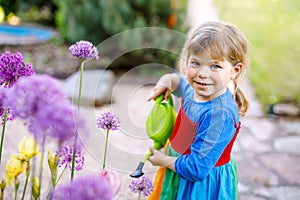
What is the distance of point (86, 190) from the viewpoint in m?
0.66

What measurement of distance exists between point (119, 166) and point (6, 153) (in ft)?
5.02

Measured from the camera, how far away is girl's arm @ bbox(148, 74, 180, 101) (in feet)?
5.05

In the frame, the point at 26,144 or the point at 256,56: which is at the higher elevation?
the point at 256,56

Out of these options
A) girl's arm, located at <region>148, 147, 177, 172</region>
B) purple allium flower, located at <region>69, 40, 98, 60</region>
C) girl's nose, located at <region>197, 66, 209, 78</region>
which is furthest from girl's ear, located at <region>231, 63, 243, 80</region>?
→ purple allium flower, located at <region>69, 40, 98, 60</region>

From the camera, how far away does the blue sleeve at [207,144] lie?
133 cm

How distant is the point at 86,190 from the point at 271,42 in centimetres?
571

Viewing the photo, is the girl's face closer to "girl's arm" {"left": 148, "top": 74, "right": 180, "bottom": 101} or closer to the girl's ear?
the girl's ear

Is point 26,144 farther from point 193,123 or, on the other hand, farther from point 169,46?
point 169,46

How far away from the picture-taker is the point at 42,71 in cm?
503

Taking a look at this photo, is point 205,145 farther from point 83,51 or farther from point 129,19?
point 129,19

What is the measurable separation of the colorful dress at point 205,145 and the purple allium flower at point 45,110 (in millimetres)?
641

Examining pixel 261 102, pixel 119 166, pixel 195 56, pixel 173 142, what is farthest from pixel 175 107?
pixel 261 102

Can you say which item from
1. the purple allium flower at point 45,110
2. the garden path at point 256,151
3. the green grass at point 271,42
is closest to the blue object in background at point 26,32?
the green grass at point 271,42

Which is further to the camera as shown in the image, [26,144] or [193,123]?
[193,123]
